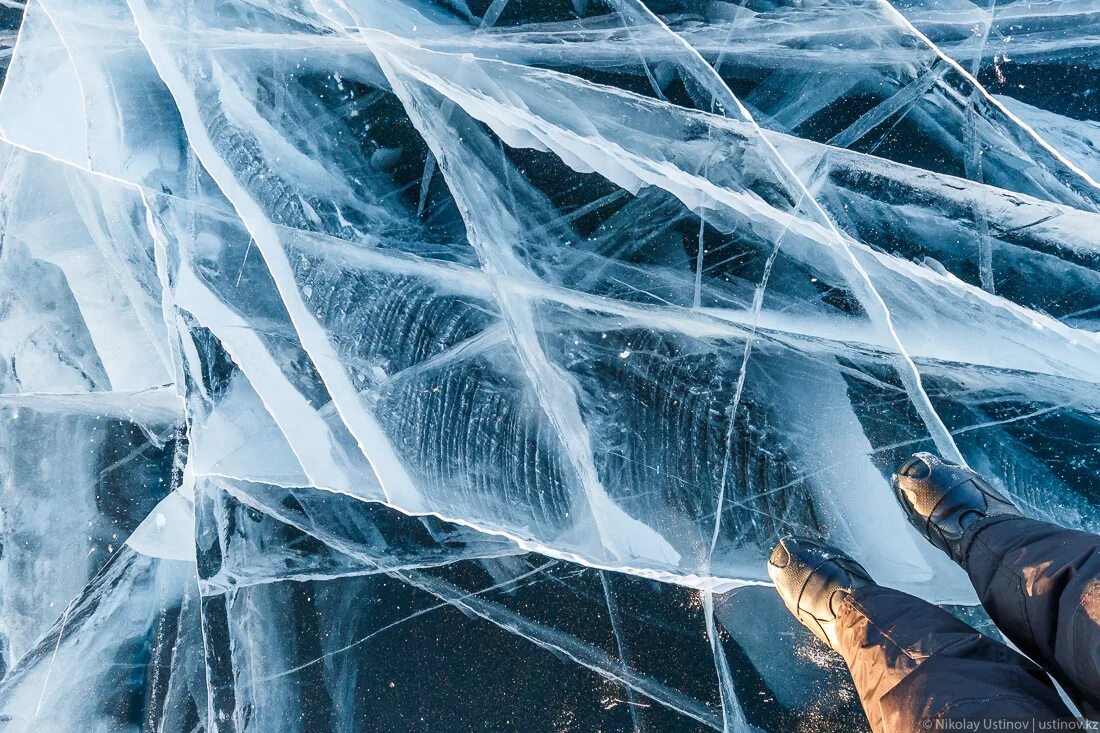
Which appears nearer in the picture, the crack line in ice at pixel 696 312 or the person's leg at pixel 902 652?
the person's leg at pixel 902 652

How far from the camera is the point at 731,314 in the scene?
1500 mm

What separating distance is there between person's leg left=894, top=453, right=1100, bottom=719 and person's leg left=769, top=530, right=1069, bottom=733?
0.05m

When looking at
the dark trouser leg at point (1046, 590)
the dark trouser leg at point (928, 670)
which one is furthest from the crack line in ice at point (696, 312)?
the dark trouser leg at point (928, 670)

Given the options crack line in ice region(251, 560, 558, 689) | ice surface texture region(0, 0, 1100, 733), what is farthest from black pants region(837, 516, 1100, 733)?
crack line in ice region(251, 560, 558, 689)

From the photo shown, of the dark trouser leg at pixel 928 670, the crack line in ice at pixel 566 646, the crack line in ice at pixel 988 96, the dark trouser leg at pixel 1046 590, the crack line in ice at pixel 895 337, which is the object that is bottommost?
the crack line in ice at pixel 566 646

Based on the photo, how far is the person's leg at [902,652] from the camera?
41.6 inches

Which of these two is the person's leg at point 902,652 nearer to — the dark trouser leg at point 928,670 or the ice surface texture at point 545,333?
the dark trouser leg at point 928,670

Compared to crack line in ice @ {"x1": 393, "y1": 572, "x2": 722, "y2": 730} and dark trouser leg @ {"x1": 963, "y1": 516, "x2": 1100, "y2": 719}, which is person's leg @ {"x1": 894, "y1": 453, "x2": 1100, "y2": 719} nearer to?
dark trouser leg @ {"x1": 963, "y1": 516, "x2": 1100, "y2": 719}

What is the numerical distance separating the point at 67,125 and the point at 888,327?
1939mm

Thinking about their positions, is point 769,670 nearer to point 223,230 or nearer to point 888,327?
point 888,327

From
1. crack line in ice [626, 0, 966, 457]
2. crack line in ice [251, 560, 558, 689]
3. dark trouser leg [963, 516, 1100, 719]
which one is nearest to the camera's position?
dark trouser leg [963, 516, 1100, 719]

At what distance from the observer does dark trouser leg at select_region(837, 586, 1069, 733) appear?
1.05 metres

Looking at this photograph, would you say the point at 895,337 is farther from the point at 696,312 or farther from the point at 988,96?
the point at 988,96

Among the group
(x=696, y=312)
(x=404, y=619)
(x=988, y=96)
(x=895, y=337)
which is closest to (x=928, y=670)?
(x=895, y=337)
